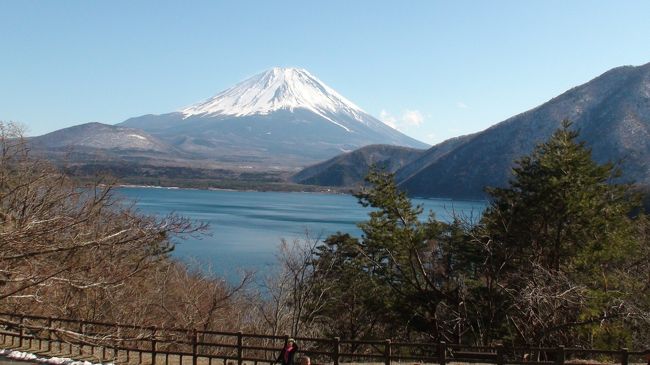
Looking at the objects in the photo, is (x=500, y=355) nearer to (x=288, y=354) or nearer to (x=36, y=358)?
(x=288, y=354)

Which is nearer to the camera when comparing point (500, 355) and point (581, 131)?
point (500, 355)

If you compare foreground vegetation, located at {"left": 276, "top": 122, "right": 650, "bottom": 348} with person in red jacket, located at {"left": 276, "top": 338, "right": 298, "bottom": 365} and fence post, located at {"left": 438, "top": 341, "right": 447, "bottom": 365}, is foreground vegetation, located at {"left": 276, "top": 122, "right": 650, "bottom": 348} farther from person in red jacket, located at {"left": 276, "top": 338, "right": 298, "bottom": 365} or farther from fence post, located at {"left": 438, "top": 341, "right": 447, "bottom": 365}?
person in red jacket, located at {"left": 276, "top": 338, "right": 298, "bottom": 365}

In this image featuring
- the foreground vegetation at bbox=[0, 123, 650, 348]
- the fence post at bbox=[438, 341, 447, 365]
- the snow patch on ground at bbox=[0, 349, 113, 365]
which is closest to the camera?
the fence post at bbox=[438, 341, 447, 365]

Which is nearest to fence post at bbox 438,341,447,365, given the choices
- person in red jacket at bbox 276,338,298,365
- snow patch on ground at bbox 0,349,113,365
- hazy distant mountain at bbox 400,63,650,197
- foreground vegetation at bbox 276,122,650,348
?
person in red jacket at bbox 276,338,298,365

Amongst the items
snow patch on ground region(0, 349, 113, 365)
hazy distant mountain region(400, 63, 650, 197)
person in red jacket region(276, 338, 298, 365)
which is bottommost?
snow patch on ground region(0, 349, 113, 365)

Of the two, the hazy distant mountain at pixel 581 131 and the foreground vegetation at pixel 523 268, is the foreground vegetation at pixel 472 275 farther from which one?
the hazy distant mountain at pixel 581 131

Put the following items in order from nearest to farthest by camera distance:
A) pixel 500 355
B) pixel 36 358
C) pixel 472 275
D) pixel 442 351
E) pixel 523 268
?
pixel 500 355 → pixel 442 351 → pixel 36 358 → pixel 523 268 → pixel 472 275

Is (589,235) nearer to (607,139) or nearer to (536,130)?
(607,139)

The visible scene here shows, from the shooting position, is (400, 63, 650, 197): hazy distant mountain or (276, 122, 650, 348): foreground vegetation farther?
(400, 63, 650, 197): hazy distant mountain

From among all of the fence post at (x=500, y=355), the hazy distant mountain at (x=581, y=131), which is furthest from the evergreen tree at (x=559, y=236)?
the hazy distant mountain at (x=581, y=131)

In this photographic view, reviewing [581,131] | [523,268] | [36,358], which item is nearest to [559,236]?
[523,268]
